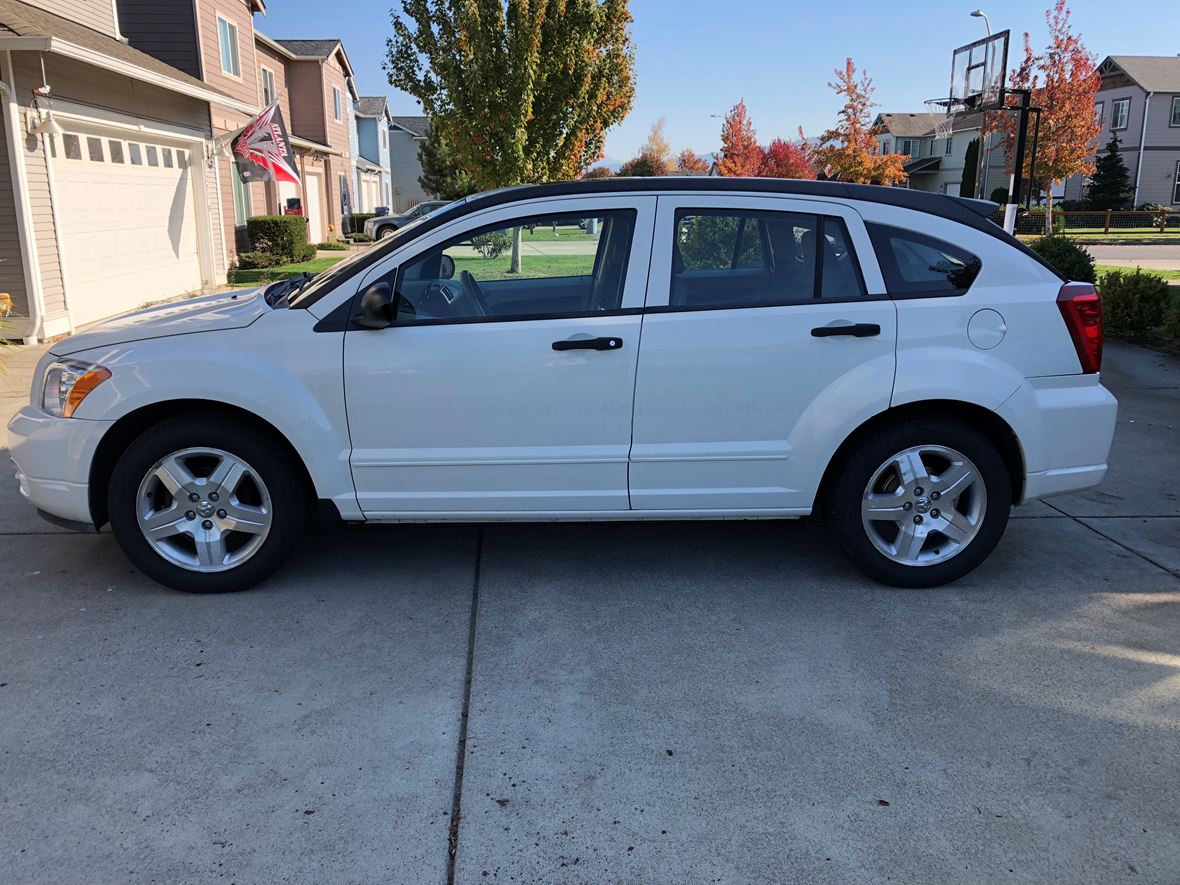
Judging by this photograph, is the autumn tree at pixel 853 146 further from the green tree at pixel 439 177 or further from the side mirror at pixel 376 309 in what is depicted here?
the side mirror at pixel 376 309

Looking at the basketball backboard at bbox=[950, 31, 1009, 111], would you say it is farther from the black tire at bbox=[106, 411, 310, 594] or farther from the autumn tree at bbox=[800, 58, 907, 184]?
the black tire at bbox=[106, 411, 310, 594]

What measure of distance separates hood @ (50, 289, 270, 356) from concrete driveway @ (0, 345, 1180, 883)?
1147 millimetres

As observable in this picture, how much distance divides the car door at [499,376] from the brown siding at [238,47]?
1768 centimetres

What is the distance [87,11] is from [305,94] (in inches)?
713

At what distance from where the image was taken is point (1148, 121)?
4734 cm

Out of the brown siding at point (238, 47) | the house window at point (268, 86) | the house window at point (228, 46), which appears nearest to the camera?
the brown siding at point (238, 47)

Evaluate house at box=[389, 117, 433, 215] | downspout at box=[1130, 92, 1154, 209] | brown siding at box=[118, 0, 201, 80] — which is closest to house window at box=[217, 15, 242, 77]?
brown siding at box=[118, 0, 201, 80]

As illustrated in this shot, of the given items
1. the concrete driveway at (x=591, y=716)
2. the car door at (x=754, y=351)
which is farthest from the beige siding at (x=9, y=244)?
the car door at (x=754, y=351)

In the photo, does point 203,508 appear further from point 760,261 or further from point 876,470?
point 876,470

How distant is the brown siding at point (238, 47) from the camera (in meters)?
19.2

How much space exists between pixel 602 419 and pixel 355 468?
113 centimetres

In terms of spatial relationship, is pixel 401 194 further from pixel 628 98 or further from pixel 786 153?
pixel 628 98

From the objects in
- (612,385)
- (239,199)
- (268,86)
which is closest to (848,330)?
(612,385)

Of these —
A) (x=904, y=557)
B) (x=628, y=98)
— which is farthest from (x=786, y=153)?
(x=904, y=557)
